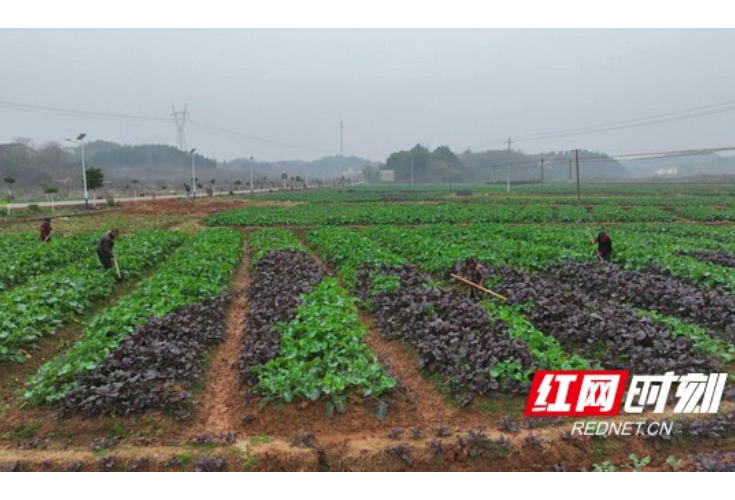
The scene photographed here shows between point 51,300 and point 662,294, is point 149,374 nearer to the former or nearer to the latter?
point 51,300

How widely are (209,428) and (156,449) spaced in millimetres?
738

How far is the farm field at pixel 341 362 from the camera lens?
5812 millimetres

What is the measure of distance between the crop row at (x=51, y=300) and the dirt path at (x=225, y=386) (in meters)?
3.51

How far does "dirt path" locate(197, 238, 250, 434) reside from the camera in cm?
655

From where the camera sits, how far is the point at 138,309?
957cm

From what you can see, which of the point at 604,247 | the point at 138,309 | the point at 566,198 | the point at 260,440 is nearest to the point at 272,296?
the point at 138,309

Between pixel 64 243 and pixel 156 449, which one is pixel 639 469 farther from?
pixel 64 243

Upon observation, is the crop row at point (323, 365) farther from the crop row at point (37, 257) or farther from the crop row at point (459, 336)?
the crop row at point (37, 257)

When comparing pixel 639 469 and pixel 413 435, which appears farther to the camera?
pixel 413 435

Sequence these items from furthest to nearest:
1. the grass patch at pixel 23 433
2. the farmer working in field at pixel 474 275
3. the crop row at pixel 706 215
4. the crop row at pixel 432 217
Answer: the crop row at pixel 432 217 → the crop row at pixel 706 215 → the farmer working in field at pixel 474 275 → the grass patch at pixel 23 433

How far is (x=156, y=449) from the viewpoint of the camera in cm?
587

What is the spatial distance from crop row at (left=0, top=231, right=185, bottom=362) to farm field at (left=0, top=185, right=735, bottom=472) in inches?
2.1

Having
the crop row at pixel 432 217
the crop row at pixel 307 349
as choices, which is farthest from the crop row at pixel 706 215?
the crop row at pixel 307 349
